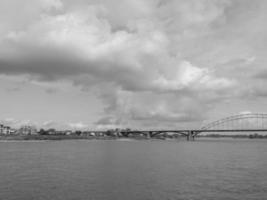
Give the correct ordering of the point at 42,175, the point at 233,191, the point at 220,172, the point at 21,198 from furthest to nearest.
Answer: the point at 220,172 → the point at 42,175 → the point at 233,191 → the point at 21,198

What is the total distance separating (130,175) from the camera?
4019cm

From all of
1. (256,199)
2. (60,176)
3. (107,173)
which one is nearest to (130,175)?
(107,173)

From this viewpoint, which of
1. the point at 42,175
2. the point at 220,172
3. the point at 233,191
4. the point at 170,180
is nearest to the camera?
the point at 233,191

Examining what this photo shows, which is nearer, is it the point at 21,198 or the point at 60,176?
the point at 21,198

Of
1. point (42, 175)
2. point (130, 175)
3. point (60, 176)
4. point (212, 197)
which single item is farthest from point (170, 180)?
point (42, 175)

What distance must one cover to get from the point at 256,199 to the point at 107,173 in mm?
20459

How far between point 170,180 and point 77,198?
13.5 metres

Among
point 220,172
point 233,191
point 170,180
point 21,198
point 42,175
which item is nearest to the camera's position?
point 21,198

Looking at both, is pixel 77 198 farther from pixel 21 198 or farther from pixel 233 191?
pixel 233 191

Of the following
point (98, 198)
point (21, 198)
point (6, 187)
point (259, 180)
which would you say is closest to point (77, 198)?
point (98, 198)

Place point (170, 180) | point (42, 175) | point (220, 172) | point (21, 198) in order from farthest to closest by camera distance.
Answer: point (220, 172)
point (42, 175)
point (170, 180)
point (21, 198)

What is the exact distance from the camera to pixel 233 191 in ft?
102

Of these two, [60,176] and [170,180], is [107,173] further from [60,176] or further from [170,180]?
[170,180]

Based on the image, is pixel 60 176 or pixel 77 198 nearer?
pixel 77 198
